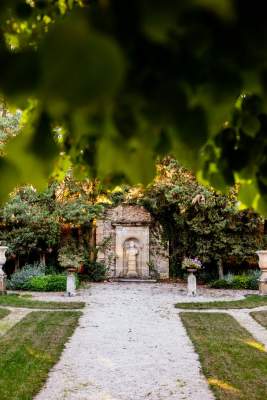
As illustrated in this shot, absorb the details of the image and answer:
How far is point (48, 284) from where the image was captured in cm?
1719

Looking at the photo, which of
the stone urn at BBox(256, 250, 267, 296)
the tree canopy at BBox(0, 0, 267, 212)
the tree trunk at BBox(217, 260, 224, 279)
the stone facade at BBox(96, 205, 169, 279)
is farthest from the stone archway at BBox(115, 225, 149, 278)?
the tree canopy at BBox(0, 0, 267, 212)

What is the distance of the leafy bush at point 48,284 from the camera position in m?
17.0

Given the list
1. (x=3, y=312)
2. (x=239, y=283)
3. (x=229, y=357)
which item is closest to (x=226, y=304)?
(x=239, y=283)

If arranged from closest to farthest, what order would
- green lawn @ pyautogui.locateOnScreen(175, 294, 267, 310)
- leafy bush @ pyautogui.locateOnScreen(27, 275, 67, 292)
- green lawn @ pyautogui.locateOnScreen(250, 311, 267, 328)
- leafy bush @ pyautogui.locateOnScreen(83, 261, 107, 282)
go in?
green lawn @ pyautogui.locateOnScreen(250, 311, 267, 328) < green lawn @ pyautogui.locateOnScreen(175, 294, 267, 310) < leafy bush @ pyautogui.locateOnScreen(27, 275, 67, 292) < leafy bush @ pyautogui.locateOnScreen(83, 261, 107, 282)

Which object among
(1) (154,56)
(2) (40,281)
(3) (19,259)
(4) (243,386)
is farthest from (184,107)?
(3) (19,259)

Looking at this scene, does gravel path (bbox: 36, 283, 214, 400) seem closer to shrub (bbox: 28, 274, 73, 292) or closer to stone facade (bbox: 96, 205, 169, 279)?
shrub (bbox: 28, 274, 73, 292)

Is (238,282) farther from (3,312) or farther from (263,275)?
(3,312)

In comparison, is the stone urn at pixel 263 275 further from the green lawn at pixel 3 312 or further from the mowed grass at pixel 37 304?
the green lawn at pixel 3 312

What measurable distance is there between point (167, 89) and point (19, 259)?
66.4 feet

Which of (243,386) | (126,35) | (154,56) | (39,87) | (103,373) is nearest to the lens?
(39,87)

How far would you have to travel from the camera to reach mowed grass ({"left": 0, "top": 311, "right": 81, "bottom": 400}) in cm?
605

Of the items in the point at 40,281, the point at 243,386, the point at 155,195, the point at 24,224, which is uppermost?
the point at 155,195

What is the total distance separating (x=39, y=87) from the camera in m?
0.89

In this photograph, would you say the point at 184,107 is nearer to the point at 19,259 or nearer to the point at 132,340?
the point at 132,340
